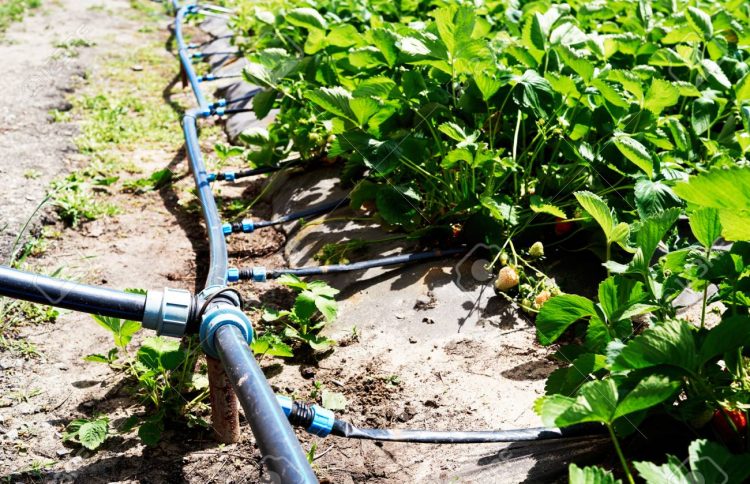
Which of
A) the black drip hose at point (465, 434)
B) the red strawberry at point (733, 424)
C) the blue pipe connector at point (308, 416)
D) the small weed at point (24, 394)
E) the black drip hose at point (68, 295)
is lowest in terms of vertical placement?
the small weed at point (24, 394)

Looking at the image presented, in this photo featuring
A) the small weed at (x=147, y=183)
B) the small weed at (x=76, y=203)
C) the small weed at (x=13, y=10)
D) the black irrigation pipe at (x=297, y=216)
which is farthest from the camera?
the small weed at (x=13, y=10)

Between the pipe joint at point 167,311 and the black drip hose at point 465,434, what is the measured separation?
38 cm

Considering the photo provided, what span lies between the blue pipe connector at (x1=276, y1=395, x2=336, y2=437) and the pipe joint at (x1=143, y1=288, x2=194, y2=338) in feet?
0.81

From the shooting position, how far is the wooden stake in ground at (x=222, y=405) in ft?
5.29

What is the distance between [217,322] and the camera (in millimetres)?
1472

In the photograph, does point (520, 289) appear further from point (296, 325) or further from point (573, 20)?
point (573, 20)

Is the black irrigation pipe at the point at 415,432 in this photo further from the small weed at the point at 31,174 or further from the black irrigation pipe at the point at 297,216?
the small weed at the point at 31,174

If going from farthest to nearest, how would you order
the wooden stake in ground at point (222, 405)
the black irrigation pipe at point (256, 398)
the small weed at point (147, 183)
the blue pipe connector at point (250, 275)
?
the small weed at point (147, 183) → the blue pipe connector at point (250, 275) → the wooden stake in ground at point (222, 405) → the black irrigation pipe at point (256, 398)

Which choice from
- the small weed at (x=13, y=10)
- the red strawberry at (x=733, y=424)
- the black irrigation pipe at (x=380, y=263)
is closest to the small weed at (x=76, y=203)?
the black irrigation pipe at (x=380, y=263)

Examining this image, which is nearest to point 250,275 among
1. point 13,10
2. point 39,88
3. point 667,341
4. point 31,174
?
point 667,341

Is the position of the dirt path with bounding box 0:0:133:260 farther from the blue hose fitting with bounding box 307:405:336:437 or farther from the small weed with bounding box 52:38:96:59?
the blue hose fitting with bounding box 307:405:336:437

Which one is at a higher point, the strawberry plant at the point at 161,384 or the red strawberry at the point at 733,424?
the red strawberry at the point at 733,424

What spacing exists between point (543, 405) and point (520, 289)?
3.33 ft

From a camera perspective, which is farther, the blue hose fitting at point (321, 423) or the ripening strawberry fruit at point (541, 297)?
the ripening strawberry fruit at point (541, 297)
